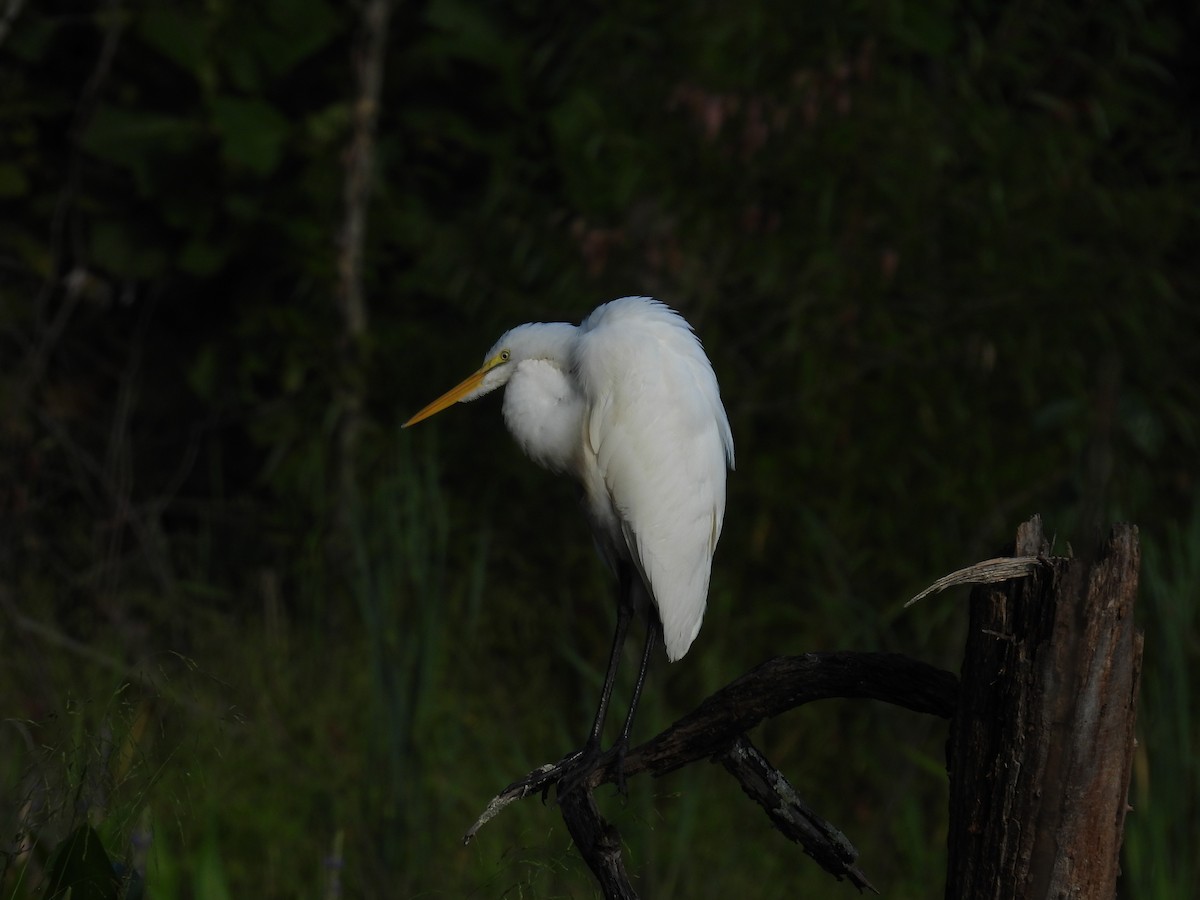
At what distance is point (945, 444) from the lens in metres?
3.35

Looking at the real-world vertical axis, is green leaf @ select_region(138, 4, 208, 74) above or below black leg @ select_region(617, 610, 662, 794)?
below

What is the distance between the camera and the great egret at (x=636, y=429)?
195 centimetres

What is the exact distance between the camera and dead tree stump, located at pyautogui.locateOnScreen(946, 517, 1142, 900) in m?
1.04

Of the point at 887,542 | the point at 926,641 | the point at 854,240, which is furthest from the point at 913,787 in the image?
the point at 854,240

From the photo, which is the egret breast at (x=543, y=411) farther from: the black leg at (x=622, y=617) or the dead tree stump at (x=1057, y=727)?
the dead tree stump at (x=1057, y=727)

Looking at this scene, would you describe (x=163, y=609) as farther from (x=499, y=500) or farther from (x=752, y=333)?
(x=752, y=333)

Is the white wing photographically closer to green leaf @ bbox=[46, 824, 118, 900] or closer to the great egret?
the great egret

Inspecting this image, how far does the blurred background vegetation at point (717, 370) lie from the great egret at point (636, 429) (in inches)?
26.1

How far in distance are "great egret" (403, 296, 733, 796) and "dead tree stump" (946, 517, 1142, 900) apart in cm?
91

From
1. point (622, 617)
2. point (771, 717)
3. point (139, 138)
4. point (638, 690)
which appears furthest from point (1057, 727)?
point (139, 138)

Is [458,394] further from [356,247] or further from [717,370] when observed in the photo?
[356,247]

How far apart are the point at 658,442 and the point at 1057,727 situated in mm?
1003

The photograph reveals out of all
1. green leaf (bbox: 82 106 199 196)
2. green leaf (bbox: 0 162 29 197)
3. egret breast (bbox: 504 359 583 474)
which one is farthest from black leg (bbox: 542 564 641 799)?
green leaf (bbox: 0 162 29 197)

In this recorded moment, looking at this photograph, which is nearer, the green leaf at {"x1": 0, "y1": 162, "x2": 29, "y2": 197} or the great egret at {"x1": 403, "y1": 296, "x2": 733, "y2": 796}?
Answer: the great egret at {"x1": 403, "y1": 296, "x2": 733, "y2": 796}
